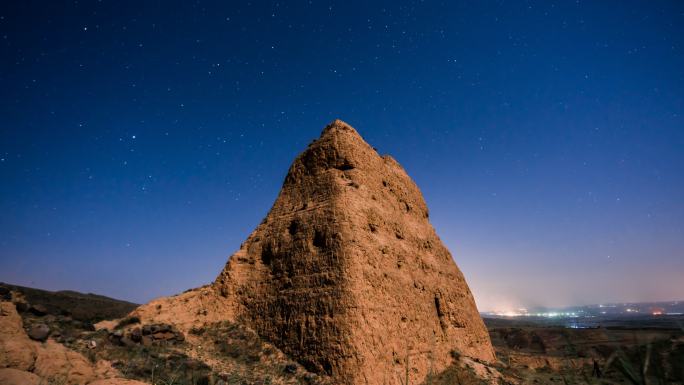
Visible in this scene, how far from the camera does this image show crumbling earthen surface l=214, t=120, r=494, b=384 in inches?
577

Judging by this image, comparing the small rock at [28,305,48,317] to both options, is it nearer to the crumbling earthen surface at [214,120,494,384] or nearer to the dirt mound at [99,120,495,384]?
the dirt mound at [99,120,495,384]

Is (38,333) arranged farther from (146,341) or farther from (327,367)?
(327,367)

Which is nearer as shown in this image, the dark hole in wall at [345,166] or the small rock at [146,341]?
the small rock at [146,341]

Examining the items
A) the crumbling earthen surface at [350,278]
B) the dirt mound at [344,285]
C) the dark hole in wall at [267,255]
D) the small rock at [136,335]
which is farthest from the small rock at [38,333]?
the dark hole in wall at [267,255]

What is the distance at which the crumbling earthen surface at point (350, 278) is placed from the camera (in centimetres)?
1466

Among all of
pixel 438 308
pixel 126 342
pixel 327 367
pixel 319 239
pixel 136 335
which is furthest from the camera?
pixel 438 308

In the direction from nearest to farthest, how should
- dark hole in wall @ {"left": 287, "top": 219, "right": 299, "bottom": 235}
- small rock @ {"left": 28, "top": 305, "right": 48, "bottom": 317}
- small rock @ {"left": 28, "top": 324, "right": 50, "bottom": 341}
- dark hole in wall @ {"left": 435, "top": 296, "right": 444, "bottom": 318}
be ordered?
small rock @ {"left": 28, "top": 324, "right": 50, "bottom": 341} < small rock @ {"left": 28, "top": 305, "right": 48, "bottom": 317} < dark hole in wall @ {"left": 287, "top": 219, "right": 299, "bottom": 235} < dark hole in wall @ {"left": 435, "top": 296, "right": 444, "bottom": 318}

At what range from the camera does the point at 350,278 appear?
15469 mm

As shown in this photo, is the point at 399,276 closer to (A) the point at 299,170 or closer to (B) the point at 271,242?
(B) the point at 271,242

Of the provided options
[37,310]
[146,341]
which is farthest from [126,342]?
[37,310]

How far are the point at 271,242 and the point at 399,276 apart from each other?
7.00 m

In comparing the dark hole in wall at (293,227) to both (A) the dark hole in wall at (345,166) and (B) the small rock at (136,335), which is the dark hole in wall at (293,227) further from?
(B) the small rock at (136,335)

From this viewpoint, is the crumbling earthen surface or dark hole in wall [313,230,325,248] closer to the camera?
the crumbling earthen surface

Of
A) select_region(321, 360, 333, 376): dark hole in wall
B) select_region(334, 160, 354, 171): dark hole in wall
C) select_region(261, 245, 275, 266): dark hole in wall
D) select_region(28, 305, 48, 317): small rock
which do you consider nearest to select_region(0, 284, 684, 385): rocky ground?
select_region(28, 305, 48, 317): small rock
